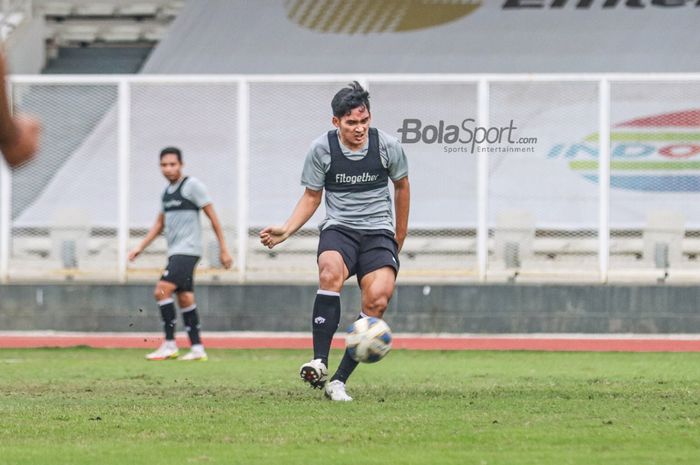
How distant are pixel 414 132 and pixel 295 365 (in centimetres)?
555

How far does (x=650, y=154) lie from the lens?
1855 cm

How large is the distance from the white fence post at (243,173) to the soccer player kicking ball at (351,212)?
8696 mm

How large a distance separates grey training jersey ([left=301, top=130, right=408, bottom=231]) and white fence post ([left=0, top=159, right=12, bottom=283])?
32.7ft

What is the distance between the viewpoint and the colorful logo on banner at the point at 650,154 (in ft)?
60.1

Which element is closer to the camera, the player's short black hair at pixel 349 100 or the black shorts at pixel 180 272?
the player's short black hair at pixel 349 100

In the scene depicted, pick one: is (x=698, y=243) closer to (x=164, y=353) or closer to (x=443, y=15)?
(x=164, y=353)

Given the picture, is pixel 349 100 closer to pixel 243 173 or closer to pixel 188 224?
pixel 188 224

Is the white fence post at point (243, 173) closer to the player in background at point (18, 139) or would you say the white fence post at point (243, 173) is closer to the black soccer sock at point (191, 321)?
the black soccer sock at point (191, 321)

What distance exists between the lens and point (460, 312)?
60.2ft

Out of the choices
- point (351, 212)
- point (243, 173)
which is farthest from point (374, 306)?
point (243, 173)

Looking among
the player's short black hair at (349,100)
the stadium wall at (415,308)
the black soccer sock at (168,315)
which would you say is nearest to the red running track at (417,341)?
the stadium wall at (415,308)

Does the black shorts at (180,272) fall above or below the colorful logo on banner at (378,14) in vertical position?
below

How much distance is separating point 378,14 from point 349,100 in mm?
17920

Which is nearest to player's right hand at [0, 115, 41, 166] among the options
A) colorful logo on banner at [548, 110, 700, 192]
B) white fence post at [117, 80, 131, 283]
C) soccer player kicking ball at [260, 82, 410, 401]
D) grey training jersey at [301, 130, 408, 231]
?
soccer player kicking ball at [260, 82, 410, 401]
